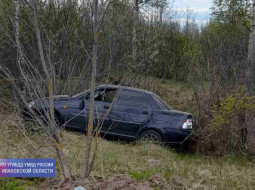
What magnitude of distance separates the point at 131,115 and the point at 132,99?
0.42 metres

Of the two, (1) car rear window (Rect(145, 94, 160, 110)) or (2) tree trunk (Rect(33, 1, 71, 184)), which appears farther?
(1) car rear window (Rect(145, 94, 160, 110))

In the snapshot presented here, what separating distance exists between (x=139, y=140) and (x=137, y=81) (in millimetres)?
5903

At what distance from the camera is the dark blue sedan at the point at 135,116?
8344 millimetres

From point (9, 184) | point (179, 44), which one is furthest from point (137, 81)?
point (9, 184)

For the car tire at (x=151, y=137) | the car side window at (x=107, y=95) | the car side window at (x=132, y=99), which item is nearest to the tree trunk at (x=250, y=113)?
the car tire at (x=151, y=137)

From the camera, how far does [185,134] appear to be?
8.33 metres

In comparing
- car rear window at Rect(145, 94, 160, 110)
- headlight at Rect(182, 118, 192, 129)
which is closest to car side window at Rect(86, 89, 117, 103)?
car rear window at Rect(145, 94, 160, 110)

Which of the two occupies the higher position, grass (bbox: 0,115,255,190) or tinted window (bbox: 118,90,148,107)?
tinted window (bbox: 118,90,148,107)

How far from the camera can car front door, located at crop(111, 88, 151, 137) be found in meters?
8.50

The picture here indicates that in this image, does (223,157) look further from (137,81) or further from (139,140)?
(137,81)

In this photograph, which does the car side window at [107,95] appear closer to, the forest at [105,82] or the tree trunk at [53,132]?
the forest at [105,82]

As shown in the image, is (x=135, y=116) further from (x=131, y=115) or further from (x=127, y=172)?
(x=127, y=172)

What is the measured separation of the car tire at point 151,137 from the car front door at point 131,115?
20 centimetres

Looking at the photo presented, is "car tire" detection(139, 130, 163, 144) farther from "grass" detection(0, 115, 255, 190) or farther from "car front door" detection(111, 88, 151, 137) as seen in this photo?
"grass" detection(0, 115, 255, 190)
